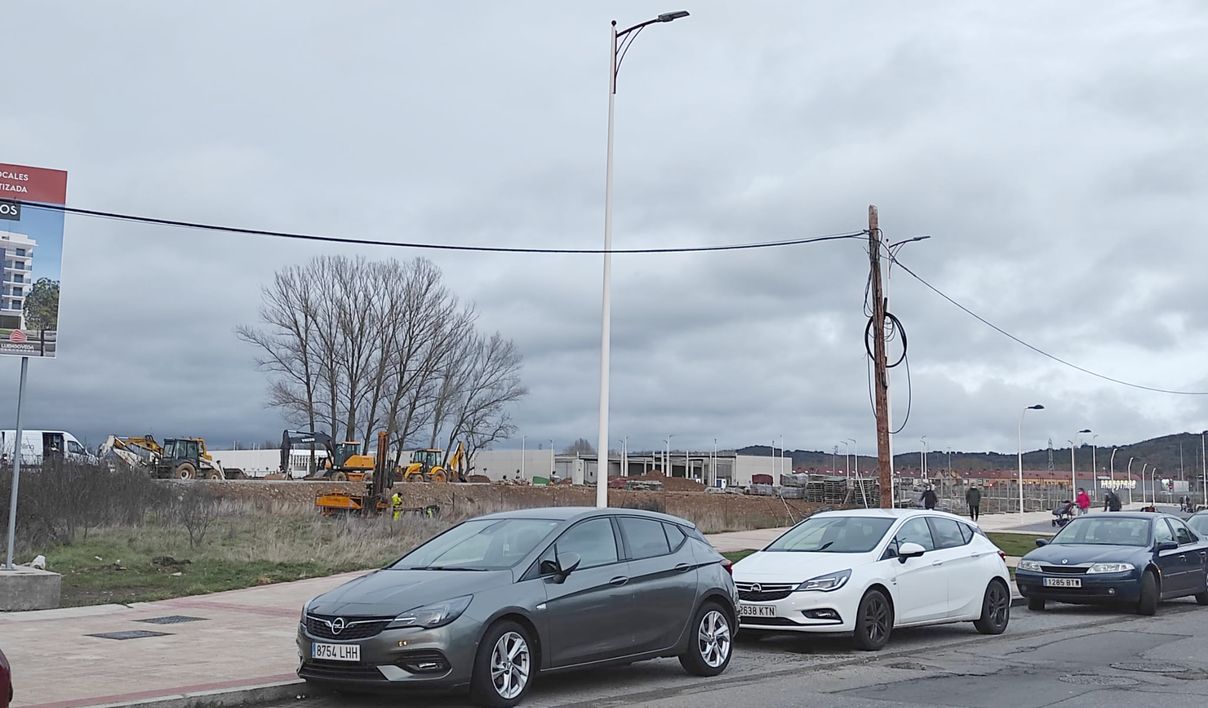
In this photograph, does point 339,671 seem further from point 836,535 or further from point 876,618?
point 836,535

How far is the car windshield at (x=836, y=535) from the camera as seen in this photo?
14.0 metres

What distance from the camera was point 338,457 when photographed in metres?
65.8

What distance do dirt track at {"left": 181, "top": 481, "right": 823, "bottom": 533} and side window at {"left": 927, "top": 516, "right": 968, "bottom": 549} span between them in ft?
85.4

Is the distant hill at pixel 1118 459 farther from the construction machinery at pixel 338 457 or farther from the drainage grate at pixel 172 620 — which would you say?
the drainage grate at pixel 172 620

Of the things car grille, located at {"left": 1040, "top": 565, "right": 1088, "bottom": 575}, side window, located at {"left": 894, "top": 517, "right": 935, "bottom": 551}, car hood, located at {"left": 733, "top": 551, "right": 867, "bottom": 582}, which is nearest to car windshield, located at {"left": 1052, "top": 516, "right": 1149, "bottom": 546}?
car grille, located at {"left": 1040, "top": 565, "right": 1088, "bottom": 575}

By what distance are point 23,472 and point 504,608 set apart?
21.5 m

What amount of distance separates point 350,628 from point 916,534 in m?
7.89

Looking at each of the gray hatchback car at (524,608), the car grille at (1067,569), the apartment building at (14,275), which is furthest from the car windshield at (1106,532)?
the apartment building at (14,275)

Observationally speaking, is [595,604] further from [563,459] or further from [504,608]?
[563,459]

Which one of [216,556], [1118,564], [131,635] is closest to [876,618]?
[1118,564]

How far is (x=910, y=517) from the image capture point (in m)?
14.5

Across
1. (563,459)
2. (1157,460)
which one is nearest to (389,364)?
(563,459)

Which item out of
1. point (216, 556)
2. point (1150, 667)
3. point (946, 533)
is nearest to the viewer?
point (1150, 667)

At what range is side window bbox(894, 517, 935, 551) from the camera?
14148mm
